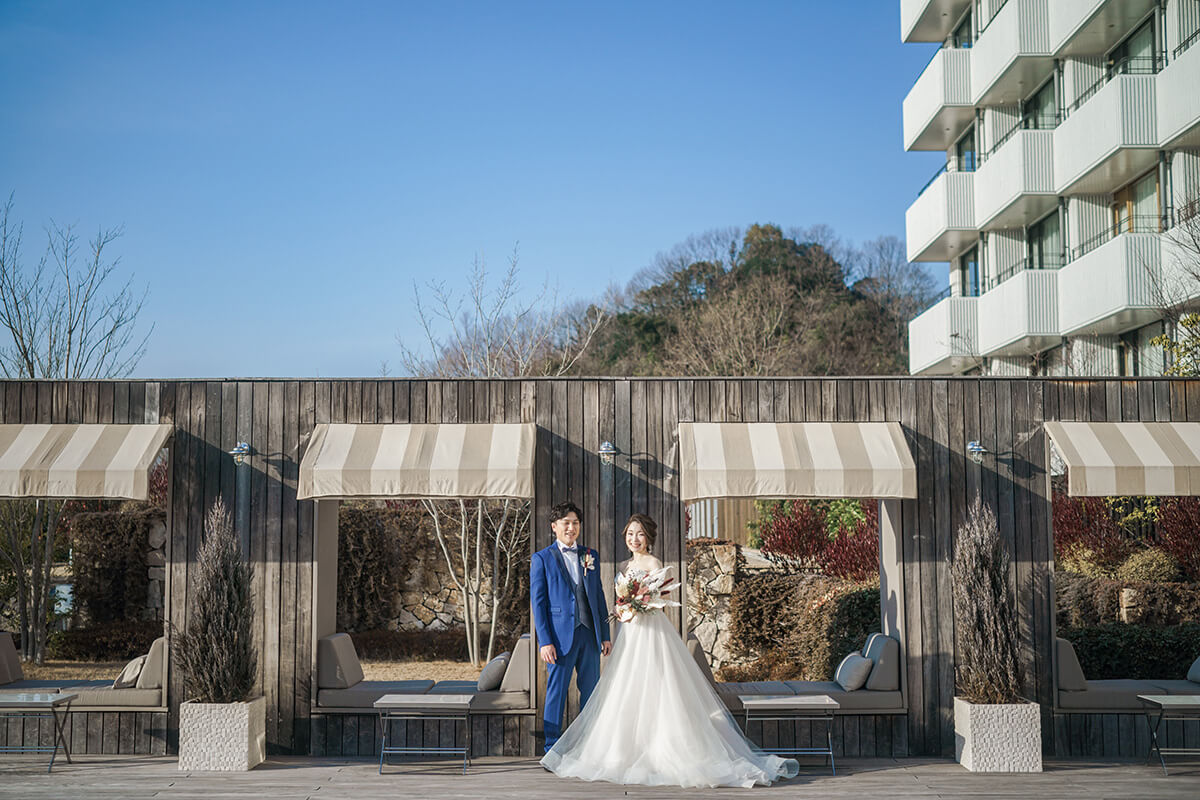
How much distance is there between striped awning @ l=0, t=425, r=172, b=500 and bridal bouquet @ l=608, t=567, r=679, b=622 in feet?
11.7

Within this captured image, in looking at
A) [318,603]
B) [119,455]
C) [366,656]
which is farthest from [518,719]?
[366,656]

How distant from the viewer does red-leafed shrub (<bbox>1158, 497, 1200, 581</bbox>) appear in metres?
11.9

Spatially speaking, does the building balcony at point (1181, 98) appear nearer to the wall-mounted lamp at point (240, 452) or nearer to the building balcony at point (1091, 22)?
the building balcony at point (1091, 22)

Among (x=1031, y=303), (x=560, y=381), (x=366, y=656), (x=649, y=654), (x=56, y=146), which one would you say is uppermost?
(x=56, y=146)

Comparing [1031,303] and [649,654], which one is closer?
[649,654]

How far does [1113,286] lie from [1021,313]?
8.63 ft

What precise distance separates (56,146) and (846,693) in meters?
15.9

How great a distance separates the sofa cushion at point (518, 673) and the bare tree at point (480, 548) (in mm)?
5445

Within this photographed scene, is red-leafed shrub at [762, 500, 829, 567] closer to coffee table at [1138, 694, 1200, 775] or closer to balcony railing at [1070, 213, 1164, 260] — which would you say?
coffee table at [1138, 694, 1200, 775]

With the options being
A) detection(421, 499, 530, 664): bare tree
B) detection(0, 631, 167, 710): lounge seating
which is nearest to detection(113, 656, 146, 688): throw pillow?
detection(0, 631, 167, 710): lounge seating

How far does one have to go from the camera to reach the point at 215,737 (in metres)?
7.42

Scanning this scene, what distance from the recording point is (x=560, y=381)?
27.3 feet

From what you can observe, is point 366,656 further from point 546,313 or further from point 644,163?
point 644,163

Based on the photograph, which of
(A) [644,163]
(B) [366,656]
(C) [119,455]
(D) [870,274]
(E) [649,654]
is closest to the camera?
(E) [649,654]
